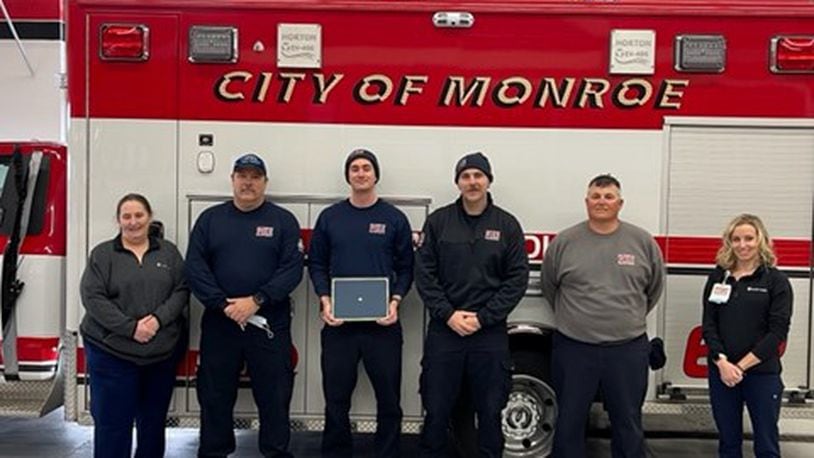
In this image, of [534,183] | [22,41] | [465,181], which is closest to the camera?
[465,181]

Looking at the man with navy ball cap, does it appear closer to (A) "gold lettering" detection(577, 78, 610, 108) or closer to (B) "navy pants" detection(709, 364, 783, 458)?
(A) "gold lettering" detection(577, 78, 610, 108)

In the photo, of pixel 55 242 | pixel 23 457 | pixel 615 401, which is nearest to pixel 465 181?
pixel 615 401

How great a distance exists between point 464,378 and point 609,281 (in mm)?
1024

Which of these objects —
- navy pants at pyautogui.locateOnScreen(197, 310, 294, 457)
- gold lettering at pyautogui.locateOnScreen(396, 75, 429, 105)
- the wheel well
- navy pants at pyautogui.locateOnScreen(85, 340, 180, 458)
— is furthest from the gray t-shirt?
navy pants at pyautogui.locateOnScreen(85, 340, 180, 458)

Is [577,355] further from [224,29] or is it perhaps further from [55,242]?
[55,242]

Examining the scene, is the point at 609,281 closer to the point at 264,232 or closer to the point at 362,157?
the point at 362,157

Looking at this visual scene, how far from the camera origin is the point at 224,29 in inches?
208

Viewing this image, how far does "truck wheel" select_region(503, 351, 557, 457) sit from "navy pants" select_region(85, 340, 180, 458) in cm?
212

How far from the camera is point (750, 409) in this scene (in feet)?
16.3

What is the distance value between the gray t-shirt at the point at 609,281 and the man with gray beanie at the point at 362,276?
963 millimetres

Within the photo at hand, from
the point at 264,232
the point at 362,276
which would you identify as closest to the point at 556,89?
the point at 362,276

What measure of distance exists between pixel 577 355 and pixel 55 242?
3.32 m

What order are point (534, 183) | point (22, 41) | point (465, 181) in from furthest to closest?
point (22, 41), point (534, 183), point (465, 181)

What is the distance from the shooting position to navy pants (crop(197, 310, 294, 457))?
516 cm
